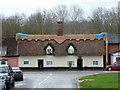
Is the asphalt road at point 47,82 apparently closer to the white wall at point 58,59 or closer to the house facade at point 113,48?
the white wall at point 58,59

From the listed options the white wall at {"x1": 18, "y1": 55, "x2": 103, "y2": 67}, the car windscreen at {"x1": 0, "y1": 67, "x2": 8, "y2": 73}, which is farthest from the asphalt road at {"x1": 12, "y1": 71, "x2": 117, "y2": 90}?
the white wall at {"x1": 18, "y1": 55, "x2": 103, "y2": 67}

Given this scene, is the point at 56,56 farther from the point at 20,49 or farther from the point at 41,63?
the point at 20,49

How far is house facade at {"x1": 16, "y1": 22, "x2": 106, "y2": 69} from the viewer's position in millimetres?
52231

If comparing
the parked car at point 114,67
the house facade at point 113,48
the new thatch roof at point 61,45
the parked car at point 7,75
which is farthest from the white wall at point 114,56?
the parked car at point 7,75

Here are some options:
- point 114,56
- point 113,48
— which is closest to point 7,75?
point 114,56

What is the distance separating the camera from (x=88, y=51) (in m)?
52.4

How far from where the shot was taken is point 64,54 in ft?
171

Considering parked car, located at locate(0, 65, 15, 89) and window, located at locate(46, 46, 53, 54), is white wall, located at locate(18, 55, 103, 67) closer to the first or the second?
window, located at locate(46, 46, 53, 54)

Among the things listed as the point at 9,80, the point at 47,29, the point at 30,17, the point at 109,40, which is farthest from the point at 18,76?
the point at 30,17

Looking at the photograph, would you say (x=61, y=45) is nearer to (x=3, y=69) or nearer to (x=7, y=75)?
(x=3, y=69)

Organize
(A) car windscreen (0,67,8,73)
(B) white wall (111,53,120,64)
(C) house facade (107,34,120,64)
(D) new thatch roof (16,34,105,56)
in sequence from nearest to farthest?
(A) car windscreen (0,67,8,73) → (B) white wall (111,53,120,64) → (C) house facade (107,34,120,64) → (D) new thatch roof (16,34,105,56)

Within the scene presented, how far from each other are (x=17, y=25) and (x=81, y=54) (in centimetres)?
2224

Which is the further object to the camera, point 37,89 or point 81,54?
point 81,54

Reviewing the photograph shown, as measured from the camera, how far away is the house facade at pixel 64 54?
52.2 metres
